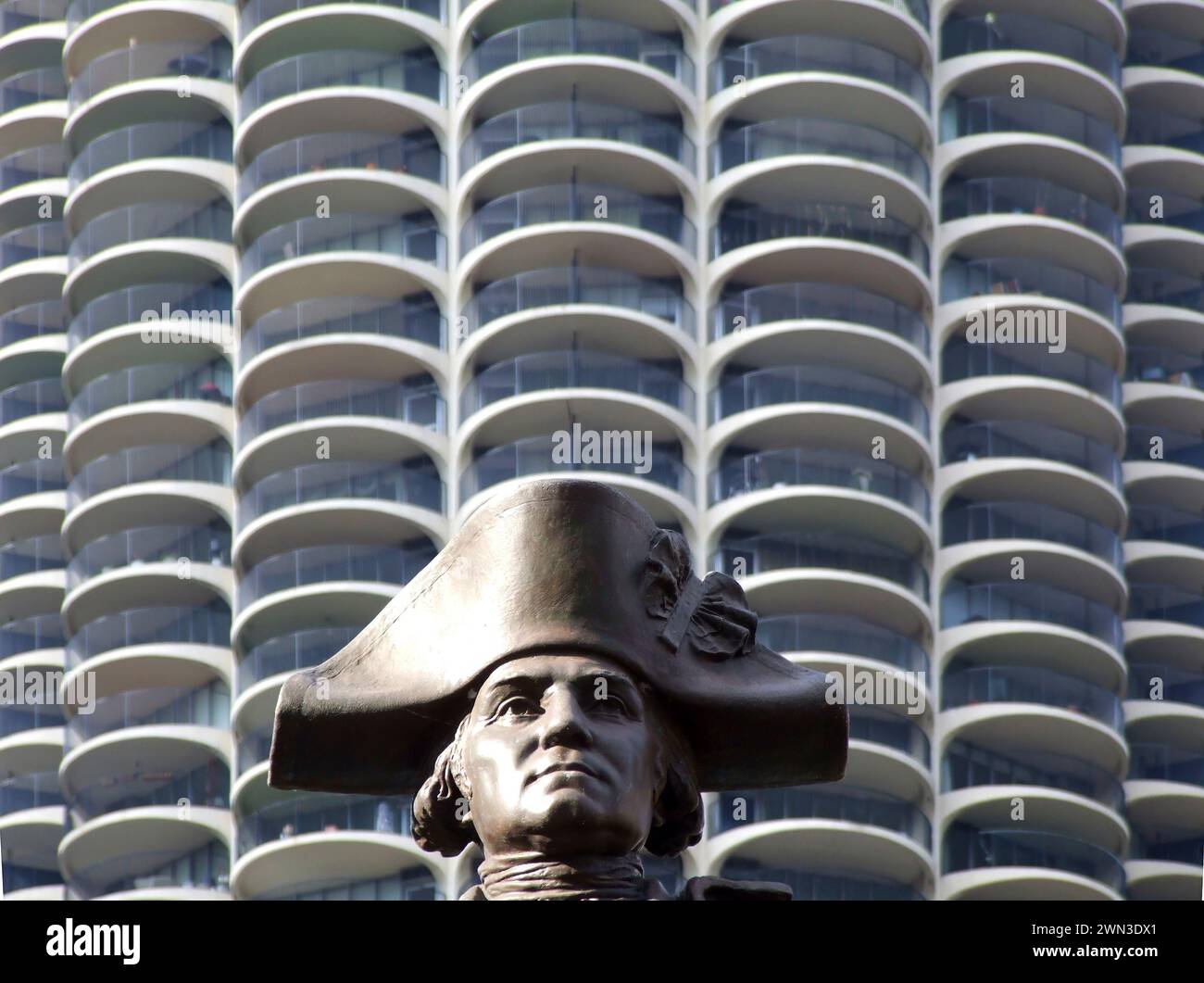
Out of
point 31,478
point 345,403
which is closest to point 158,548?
point 345,403

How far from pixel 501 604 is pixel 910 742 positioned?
101m

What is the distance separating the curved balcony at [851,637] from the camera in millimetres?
113625

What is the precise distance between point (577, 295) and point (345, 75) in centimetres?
1299

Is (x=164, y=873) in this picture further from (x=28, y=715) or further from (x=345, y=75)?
(x=345, y=75)

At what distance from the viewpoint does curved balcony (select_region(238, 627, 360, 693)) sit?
367ft

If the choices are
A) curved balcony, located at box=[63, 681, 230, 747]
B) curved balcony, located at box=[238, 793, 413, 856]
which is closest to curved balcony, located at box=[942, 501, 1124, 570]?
curved balcony, located at box=[238, 793, 413, 856]

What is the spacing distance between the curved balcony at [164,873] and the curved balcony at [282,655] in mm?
3493

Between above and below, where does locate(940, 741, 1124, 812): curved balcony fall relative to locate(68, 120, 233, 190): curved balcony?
below

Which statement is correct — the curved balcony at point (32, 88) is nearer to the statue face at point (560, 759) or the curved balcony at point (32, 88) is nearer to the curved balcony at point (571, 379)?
the curved balcony at point (571, 379)

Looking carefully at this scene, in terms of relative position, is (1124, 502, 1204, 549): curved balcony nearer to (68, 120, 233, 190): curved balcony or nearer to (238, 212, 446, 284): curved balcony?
(238, 212, 446, 284): curved balcony

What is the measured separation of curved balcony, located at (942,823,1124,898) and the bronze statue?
3910 inches

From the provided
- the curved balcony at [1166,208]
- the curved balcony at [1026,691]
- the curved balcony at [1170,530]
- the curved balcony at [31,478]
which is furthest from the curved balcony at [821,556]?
the curved balcony at [31,478]

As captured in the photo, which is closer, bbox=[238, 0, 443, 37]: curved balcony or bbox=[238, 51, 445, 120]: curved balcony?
bbox=[238, 51, 445, 120]: curved balcony

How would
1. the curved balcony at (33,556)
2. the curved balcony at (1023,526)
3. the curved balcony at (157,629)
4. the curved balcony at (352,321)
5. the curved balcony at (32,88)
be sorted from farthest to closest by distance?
the curved balcony at (32,88), the curved balcony at (33,556), the curved balcony at (1023,526), the curved balcony at (352,321), the curved balcony at (157,629)
